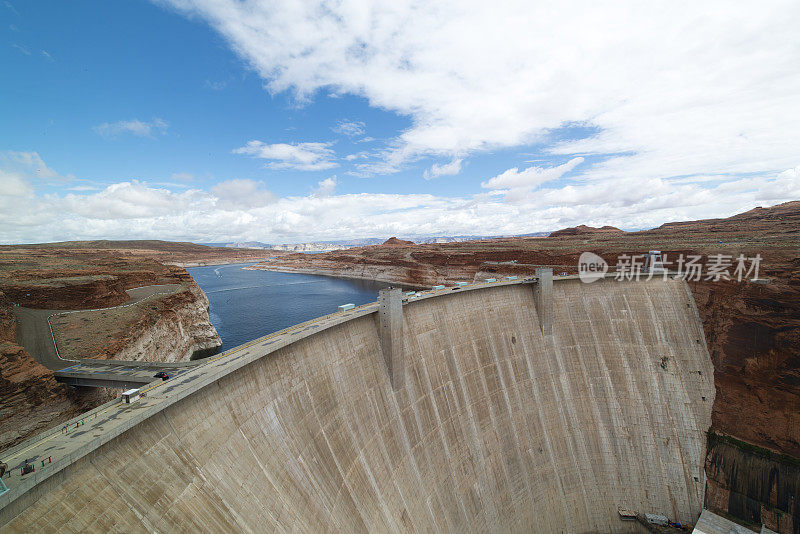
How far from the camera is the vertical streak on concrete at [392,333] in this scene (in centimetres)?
1691

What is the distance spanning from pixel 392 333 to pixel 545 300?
1426cm

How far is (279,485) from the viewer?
10617 millimetres

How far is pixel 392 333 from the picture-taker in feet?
55.4

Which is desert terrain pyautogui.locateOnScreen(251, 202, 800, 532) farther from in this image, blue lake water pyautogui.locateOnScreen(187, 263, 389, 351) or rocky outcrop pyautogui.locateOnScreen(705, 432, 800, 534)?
blue lake water pyautogui.locateOnScreen(187, 263, 389, 351)

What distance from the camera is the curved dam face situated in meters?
8.39

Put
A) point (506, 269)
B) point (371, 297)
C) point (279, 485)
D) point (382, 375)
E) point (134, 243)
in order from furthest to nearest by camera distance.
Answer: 1. point (134, 243)
2. point (371, 297)
3. point (506, 269)
4. point (382, 375)
5. point (279, 485)

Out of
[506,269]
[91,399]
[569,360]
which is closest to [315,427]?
[91,399]

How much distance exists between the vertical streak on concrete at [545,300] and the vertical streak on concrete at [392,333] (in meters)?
13.4

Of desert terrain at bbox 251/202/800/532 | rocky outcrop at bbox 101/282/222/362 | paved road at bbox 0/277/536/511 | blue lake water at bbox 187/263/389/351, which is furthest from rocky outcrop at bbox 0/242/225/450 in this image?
desert terrain at bbox 251/202/800/532

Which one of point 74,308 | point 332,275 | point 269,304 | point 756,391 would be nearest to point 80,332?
point 74,308

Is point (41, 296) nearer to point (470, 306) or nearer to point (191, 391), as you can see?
point (191, 391)

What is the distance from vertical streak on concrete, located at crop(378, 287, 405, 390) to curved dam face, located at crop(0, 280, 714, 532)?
53 cm

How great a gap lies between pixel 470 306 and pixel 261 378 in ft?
48.3

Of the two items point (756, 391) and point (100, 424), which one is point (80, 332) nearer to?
point (100, 424)
